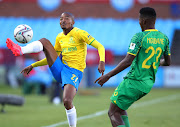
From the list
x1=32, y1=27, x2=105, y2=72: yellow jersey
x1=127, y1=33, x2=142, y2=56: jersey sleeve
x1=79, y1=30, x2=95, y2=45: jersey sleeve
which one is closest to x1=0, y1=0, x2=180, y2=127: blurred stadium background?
x1=32, y1=27, x2=105, y2=72: yellow jersey

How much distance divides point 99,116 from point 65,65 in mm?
3795

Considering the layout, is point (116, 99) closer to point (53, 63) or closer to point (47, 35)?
point (53, 63)

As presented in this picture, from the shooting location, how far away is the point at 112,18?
30.6 meters

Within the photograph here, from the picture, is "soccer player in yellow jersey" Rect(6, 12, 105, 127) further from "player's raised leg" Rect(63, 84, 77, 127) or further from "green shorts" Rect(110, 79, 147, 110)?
"green shorts" Rect(110, 79, 147, 110)

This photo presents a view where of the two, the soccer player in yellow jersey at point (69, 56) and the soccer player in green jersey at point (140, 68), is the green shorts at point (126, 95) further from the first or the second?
the soccer player in yellow jersey at point (69, 56)

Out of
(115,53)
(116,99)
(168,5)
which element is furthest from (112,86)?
(116,99)

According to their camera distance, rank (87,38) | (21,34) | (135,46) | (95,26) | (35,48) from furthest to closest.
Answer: (95,26)
(87,38)
(21,34)
(35,48)
(135,46)

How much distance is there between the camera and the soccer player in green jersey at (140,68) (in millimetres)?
5316

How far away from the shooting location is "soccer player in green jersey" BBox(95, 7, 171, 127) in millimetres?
5316

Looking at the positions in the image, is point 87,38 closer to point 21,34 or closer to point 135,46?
point 21,34

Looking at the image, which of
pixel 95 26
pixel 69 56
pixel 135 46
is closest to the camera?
pixel 135 46

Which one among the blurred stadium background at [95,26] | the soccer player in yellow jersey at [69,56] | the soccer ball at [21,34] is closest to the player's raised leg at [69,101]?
the soccer player in yellow jersey at [69,56]

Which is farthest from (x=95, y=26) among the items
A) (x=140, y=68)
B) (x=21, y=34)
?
(x=140, y=68)

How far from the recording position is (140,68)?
17.7 feet
